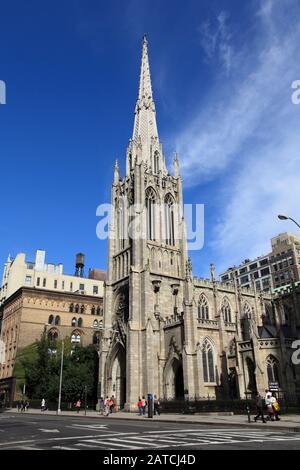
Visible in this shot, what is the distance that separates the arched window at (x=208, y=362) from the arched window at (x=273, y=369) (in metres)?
6.10

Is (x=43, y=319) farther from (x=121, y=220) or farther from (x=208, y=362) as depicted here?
(x=208, y=362)

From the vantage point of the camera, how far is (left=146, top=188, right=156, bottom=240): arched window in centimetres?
5175

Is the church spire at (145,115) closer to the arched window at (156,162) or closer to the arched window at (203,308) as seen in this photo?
the arched window at (156,162)

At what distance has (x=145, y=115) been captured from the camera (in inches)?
2504

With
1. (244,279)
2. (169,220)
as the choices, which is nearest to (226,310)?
(169,220)

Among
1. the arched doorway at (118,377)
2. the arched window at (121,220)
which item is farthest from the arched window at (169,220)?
the arched doorway at (118,377)

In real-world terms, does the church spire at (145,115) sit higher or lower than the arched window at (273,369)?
higher

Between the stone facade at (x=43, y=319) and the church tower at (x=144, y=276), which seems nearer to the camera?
the church tower at (x=144, y=276)

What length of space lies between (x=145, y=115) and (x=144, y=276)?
28707 millimetres

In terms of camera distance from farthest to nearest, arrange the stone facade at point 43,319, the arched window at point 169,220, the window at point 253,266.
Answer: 1. the window at point 253,266
2. the stone facade at point 43,319
3. the arched window at point 169,220

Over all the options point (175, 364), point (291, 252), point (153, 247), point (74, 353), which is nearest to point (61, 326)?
point (74, 353)

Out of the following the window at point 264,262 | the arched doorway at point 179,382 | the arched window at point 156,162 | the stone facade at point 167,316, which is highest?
the window at point 264,262

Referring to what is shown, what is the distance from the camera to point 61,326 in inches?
2640

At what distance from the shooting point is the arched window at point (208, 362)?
42125mm
